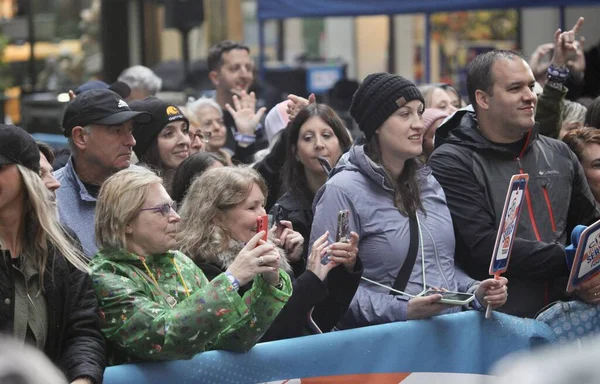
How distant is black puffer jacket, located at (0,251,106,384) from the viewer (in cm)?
409

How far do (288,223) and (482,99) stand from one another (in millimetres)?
1330

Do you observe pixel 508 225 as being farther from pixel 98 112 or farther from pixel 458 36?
pixel 458 36

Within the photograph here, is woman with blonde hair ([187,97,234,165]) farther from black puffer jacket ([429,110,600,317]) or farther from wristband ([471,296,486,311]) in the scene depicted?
wristband ([471,296,486,311])

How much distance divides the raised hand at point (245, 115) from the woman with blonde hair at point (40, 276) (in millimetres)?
3721

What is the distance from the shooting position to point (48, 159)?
5.80 m

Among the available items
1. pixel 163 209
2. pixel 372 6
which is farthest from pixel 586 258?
pixel 372 6

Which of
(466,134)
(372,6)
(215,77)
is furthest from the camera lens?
(372,6)

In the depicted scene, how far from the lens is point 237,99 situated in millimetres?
8148

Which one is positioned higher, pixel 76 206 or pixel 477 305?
pixel 76 206

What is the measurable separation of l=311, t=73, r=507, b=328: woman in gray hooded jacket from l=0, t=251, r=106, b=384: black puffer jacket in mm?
1381

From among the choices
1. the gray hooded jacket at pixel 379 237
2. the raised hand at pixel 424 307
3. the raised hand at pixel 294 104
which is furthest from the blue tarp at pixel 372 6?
the raised hand at pixel 424 307

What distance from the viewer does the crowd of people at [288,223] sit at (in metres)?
4.21

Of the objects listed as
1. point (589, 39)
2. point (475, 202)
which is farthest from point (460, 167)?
point (589, 39)

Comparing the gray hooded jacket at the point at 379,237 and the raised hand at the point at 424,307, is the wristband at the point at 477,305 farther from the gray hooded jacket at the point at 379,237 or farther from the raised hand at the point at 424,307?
the raised hand at the point at 424,307
